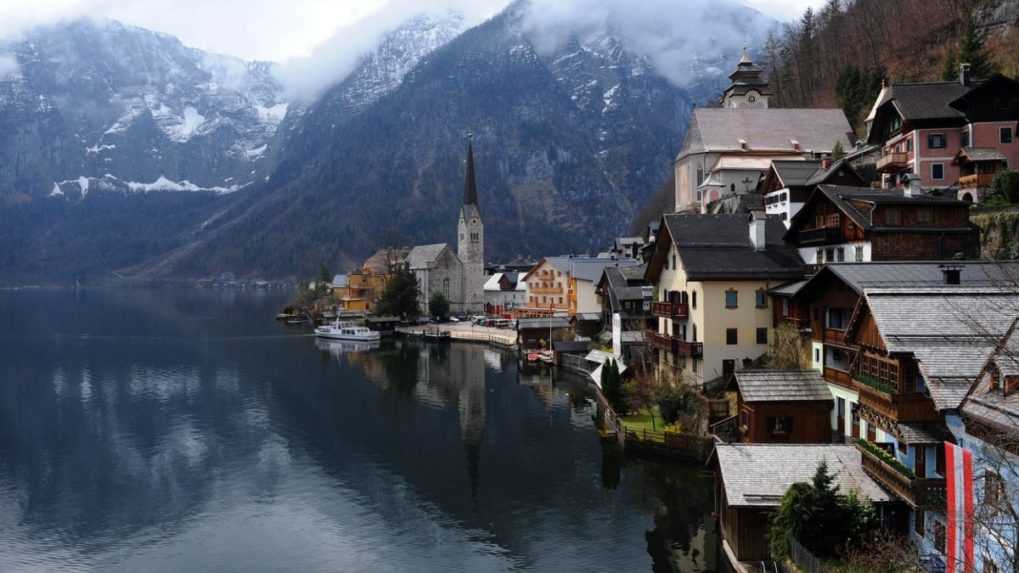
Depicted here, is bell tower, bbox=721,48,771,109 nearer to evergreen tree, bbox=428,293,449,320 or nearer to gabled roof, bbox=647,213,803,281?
evergreen tree, bbox=428,293,449,320

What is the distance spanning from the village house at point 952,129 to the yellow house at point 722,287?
→ 44.6 ft

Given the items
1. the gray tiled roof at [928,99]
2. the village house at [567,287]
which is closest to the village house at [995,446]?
the gray tiled roof at [928,99]

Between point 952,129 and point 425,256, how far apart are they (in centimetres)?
9257

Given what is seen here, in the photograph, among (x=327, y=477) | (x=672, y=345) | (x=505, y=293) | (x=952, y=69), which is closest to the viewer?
(x=327, y=477)

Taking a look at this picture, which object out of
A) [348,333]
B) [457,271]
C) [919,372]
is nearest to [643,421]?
[919,372]

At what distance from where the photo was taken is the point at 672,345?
46.2 metres

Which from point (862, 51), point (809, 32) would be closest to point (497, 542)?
point (862, 51)

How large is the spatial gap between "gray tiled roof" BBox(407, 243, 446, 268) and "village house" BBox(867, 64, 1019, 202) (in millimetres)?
84494

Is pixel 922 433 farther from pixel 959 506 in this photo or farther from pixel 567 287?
pixel 567 287

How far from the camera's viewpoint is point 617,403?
46.6 meters

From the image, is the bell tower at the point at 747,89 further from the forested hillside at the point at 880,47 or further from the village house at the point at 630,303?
the village house at the point at 630,303

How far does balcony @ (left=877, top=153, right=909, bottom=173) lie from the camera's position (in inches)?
2117

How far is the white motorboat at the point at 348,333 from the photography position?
103875 mm

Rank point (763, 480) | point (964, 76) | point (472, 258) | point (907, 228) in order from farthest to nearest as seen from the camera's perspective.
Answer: point (472, 258), point (964, 76), point (907, 228), point (763, 480)
